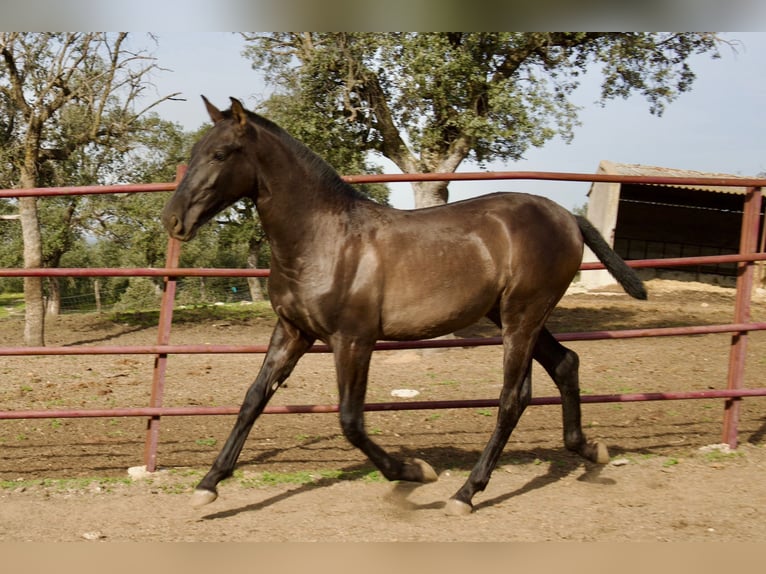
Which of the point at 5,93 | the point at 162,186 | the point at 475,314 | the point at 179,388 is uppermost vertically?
the point at 5,93

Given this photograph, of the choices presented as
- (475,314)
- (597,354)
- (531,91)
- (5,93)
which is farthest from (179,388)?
(5,93)

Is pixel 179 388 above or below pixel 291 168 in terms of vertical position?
below

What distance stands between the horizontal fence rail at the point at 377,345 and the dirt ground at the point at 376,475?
1.36 feet

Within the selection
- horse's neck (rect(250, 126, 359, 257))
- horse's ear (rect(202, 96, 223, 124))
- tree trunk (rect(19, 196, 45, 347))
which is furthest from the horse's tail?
tree trunk (rect(19, 196, 45, 347))

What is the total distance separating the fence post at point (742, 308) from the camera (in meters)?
4.72

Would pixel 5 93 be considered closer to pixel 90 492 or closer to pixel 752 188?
pixel 90 492

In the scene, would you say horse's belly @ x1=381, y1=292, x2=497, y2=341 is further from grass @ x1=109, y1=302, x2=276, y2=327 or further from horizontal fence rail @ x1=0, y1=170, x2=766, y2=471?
grass @ x1=109, y1=302, x2=276, y2=327

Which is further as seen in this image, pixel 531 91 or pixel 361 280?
pixel 531 91

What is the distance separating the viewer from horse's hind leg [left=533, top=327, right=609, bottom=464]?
427 centimetres

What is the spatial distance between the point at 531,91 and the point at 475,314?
23.2 ft

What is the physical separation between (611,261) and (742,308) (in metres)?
1.16

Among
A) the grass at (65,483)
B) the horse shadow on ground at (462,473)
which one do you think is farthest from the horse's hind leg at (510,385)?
the grass at (65,483)

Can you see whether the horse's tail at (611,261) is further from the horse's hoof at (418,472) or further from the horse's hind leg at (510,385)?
the horse's hoof at (418,472)

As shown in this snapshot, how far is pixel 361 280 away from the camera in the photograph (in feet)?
12.0
